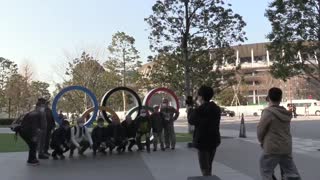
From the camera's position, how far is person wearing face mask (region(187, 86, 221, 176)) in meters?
7.60

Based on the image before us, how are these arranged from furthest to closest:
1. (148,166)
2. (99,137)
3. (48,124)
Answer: (48,124)
(99,137)
(148,166)

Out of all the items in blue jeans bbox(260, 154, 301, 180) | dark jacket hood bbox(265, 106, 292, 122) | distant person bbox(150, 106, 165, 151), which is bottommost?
blue jeans bbox(260, 154, 301, 180)

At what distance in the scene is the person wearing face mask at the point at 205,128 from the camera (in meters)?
7.60

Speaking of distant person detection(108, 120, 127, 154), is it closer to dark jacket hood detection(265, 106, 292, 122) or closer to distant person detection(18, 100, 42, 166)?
distant person detection(18, 100, 42, 166)

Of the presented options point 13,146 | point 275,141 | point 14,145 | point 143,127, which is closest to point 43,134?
point 143,127

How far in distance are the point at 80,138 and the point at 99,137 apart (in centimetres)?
62

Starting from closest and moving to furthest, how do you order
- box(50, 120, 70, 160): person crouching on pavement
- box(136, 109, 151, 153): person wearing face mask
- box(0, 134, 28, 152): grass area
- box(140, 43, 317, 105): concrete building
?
box(50, 120, 70, 160): person crouching on pavement
box(136, 109, 151, 153): person wearing face mask
box(0, 134, 28, 152): grass area
box(140, 43, 317, 105): concrete building

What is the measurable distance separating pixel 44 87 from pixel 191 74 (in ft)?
192

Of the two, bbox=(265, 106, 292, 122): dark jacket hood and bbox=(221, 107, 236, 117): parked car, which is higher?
bbox=(221, 107, 236, 117): parked car

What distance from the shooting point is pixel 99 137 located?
15602 mm

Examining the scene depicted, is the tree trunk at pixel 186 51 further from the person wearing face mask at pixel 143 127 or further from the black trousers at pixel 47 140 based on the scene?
the black trousers at pixel 47 140

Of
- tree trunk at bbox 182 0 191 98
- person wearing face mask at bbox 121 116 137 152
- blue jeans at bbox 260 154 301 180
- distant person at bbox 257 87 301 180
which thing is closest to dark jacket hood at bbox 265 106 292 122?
distant person at bbox 257 87 301 180

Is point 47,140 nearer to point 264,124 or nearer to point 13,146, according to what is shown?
point 13,146

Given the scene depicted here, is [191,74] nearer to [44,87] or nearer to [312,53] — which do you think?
[312,53]
